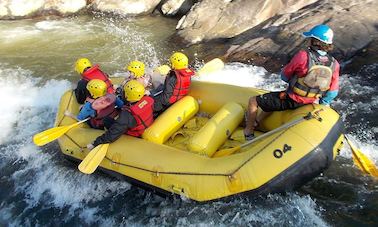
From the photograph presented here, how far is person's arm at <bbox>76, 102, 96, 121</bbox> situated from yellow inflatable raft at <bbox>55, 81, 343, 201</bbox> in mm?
162

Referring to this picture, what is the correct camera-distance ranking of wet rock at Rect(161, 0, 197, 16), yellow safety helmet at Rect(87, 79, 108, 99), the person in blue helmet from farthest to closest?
wet rock at Rect(161, 0, 197, 16), yellow safety helmet at Rect(87, 79, 108, 99), the person in blue helmet

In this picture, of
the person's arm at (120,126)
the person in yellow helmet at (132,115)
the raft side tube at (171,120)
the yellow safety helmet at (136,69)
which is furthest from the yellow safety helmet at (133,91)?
the yellow safety helmet at (136,69)

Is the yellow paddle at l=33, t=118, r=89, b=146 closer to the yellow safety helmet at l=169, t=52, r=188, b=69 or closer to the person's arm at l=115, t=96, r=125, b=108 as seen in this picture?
the person's arm at l=115, t=96, r=125, b=108

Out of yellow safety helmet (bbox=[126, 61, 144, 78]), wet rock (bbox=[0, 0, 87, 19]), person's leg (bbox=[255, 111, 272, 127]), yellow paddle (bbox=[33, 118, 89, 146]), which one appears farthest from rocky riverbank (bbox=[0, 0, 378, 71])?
yellow paddle (bbox=[33, 118, 89, 146])

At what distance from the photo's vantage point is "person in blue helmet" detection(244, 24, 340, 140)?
4465 millimetres

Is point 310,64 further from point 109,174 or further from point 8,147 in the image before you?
point 8,147

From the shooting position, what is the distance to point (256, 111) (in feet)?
16.8

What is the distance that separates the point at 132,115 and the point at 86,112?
0.94 meters

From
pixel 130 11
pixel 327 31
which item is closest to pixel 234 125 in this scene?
pixel 327 31

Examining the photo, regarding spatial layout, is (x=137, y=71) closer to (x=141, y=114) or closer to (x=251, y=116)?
(x=141, y=114)

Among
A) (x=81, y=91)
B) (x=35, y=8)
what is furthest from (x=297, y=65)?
(x=35, y=8)

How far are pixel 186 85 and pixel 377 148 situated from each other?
274 centimetres

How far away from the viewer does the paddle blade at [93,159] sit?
16.0 feet

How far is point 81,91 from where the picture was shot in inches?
240
